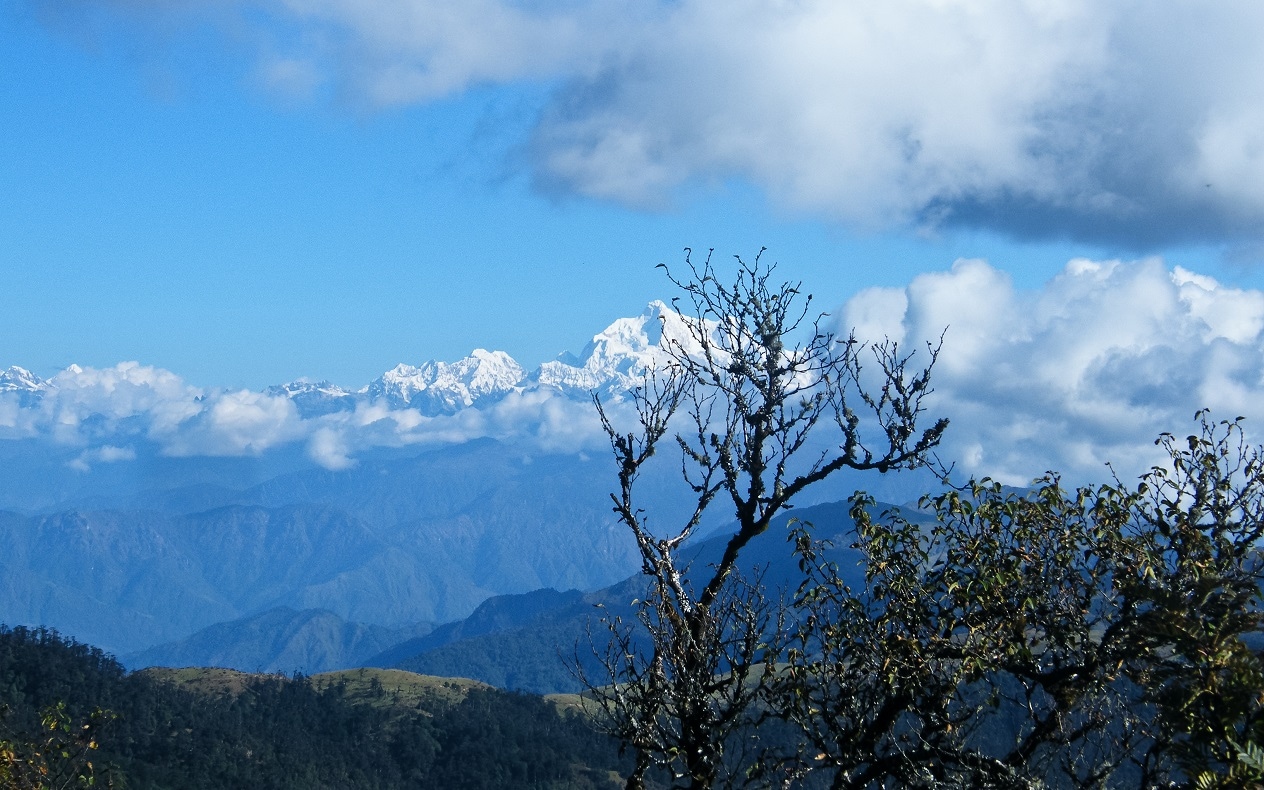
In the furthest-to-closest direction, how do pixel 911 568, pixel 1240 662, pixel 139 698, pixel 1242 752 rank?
pixel 139 698 < pixel 911 568 < pixel 1240 662 < pixel 1242 752

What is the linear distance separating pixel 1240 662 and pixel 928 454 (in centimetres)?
585

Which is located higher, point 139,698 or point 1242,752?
point 139,698

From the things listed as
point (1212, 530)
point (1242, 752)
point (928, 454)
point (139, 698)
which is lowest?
point (1242, 752)

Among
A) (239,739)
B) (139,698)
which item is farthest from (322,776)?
(139,698)

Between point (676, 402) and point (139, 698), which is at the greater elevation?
point (139, 698)

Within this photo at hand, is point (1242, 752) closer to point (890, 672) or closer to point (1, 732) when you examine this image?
point (890, 672)

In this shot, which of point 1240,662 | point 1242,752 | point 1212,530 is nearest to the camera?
point 1242,752

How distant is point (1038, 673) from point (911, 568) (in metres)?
2.22

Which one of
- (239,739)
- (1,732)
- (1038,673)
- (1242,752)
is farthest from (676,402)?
(239,739)

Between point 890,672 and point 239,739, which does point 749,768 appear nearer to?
point 890,672

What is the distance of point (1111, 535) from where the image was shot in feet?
49.0

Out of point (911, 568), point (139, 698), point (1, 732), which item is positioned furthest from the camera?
point (139, 698)

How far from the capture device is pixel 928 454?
577 inches

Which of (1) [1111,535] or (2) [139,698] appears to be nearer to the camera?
(1) [1111,535]
